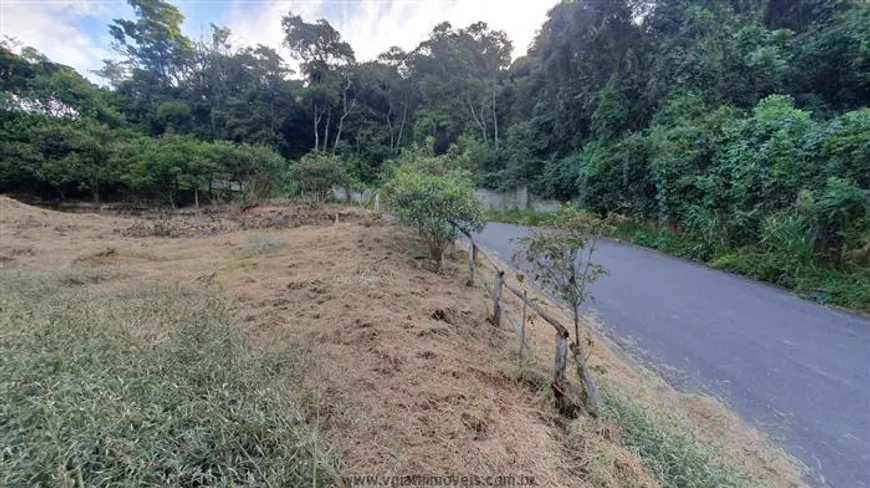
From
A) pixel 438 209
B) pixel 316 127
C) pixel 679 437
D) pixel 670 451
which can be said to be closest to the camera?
pixel 670 451

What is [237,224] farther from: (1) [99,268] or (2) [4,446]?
(2) [4,446]

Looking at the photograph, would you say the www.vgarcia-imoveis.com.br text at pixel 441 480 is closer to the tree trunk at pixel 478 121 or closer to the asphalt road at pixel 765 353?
A: the asphalt road at pixel 765 353

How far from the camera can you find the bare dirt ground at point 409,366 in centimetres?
184

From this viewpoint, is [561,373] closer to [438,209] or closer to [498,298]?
[498,298]

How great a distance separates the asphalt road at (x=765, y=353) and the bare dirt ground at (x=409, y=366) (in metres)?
0.31

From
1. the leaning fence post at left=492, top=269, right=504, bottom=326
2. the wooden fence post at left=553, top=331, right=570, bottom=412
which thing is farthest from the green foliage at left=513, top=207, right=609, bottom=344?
the leaning fence post at left=492, top=269, right=504, bottom=326

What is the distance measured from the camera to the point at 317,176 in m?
13.3

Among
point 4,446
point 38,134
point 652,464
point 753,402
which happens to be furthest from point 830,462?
point 38,134

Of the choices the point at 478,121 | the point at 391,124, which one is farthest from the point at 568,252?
the point at 391,124

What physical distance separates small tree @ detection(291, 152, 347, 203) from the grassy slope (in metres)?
9.46

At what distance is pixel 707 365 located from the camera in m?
3.51

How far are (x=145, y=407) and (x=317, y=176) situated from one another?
12.5 metres

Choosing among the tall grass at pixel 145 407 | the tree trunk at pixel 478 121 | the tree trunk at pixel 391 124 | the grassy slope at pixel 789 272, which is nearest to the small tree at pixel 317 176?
the grassy slope at pixel 789 272

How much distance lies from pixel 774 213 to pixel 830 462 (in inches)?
232
